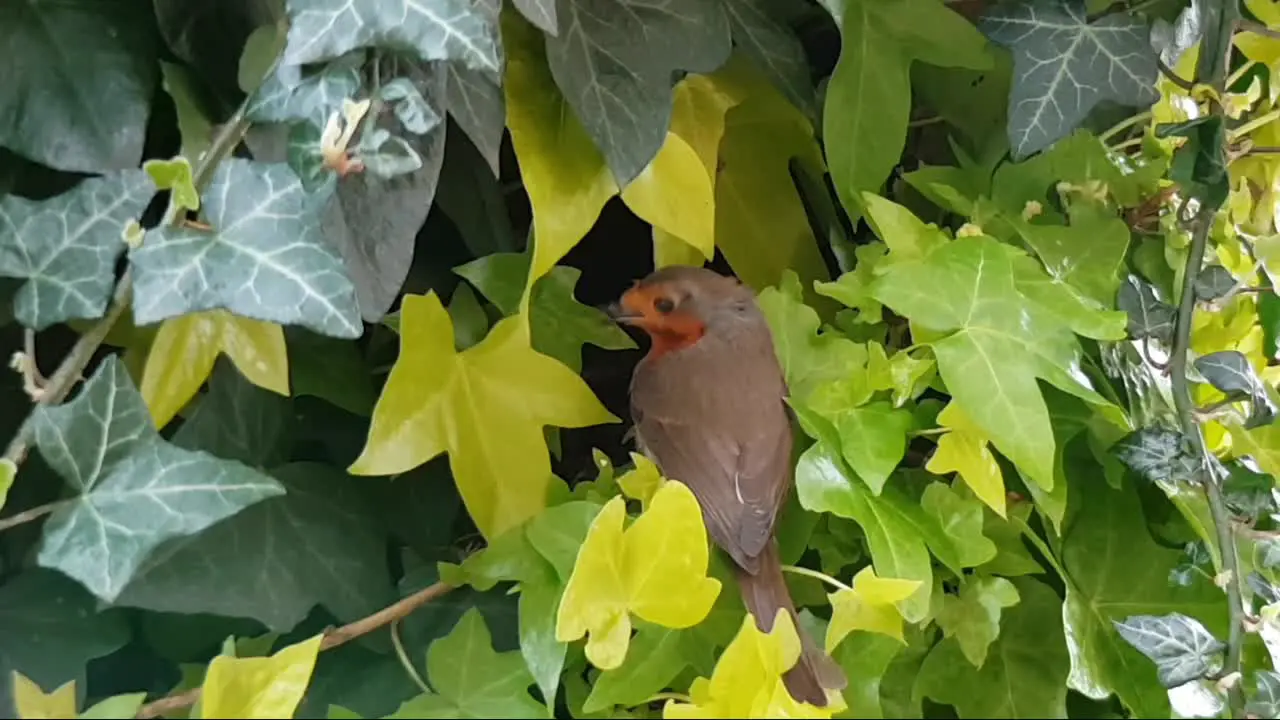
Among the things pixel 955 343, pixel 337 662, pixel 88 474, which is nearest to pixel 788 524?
pixel 955 343

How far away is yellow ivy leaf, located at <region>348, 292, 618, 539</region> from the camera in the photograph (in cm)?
58

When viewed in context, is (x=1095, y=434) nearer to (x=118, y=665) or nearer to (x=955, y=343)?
(x=955, y=343)

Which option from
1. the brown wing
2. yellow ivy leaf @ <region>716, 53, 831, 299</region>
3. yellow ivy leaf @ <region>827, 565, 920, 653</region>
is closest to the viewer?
yellow ivy leaf @ <region>827, 565, 920, 653</region>

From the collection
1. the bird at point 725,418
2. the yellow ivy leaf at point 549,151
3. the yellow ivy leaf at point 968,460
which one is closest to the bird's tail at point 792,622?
the bird at point 725,418

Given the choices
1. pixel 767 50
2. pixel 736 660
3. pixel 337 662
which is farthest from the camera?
pixel 767 50

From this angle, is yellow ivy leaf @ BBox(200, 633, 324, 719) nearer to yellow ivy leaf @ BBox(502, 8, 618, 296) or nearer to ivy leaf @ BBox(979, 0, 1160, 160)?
yellow ivy leaf @ BBox(502, 8, 618, 296)

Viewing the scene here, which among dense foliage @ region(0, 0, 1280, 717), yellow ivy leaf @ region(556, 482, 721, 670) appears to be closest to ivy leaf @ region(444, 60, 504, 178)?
dense foliage @ region(0, 0, 1280, 717)

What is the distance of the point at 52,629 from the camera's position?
1.84 feet

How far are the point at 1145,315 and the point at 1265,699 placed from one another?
0.23m

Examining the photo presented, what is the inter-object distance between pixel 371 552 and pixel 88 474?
177 millimetres

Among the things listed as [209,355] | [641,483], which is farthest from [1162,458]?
[209,355]

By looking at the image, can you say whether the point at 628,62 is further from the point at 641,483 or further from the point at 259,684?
the point at 259,684

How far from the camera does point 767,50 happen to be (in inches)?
27.5

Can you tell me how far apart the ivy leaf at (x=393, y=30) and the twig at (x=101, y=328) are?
6 centimetres
